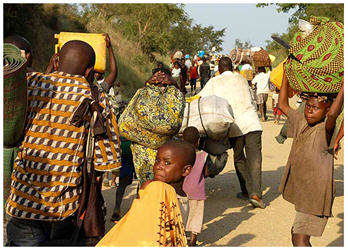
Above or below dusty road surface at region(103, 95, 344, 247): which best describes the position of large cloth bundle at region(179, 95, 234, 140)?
above

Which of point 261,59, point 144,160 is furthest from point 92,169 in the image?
point 261,59

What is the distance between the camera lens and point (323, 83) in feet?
13.6

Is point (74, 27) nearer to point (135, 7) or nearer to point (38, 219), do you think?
point (135, 7)

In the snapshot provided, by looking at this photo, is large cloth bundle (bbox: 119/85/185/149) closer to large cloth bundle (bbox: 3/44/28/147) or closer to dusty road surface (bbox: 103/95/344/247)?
dusty road surface (bbox: 103/95/344/247)

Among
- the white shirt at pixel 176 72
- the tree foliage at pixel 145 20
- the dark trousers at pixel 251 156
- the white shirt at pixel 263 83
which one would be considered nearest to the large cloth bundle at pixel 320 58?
the dark trousers at pixel 251 156

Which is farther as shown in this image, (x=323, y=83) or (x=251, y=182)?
(x=251, y=182)

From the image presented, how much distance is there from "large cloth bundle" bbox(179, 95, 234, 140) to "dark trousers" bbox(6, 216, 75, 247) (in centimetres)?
256

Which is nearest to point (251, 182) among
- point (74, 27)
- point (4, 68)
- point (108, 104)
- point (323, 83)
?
point (323, 83)

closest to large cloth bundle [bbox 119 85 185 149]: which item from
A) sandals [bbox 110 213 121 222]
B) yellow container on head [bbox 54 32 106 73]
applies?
yellow container on head [bbox 54 32 106 73]

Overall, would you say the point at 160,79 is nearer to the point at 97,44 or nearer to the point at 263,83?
the point at 97,44

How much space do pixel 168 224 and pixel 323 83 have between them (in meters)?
1.69

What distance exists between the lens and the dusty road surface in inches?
223

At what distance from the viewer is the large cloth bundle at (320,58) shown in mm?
4098

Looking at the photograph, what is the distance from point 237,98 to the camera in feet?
22.9
